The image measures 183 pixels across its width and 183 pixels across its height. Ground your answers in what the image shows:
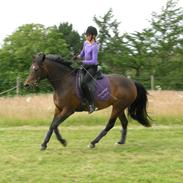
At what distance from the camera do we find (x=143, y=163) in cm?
793

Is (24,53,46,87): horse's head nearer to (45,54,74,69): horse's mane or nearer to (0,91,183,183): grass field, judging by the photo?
(45,54,74,69): horse's mane

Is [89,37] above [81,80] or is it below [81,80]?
above

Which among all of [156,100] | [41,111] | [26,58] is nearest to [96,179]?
[41,111]

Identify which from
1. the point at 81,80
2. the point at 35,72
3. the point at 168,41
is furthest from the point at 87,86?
the point at 168,41

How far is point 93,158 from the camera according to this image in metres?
8.44

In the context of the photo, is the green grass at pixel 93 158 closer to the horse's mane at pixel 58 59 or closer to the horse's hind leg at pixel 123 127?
the horse's hind leg at pixel 123 127

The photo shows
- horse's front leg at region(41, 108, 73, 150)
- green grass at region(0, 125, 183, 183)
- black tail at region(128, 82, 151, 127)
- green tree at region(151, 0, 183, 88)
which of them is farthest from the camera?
green tree at region(151, 0, 183, 88)

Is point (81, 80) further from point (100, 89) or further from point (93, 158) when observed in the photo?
point (93, 158)

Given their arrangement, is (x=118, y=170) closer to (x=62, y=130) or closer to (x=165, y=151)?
(x=165, y=151)

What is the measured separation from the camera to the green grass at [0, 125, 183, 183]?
267 inches

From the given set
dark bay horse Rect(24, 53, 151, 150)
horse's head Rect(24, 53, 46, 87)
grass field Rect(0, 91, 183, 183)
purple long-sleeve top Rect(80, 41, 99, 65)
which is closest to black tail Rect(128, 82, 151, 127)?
dark bay horse Rect(24, 53, 151, 150)

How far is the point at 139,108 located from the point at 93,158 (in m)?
2.85

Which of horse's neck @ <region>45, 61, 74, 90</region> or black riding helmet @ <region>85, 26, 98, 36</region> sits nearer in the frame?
black riding helmet @ <region>85, 26, 98, 36</region>

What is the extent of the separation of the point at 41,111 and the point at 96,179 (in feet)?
28.6
